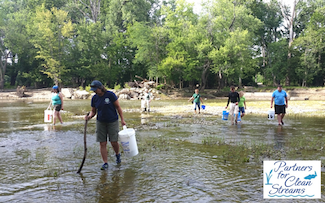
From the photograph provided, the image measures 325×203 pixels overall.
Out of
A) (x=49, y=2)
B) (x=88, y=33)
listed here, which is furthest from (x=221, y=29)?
(x=49, y=2)

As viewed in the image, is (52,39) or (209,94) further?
(52,39)

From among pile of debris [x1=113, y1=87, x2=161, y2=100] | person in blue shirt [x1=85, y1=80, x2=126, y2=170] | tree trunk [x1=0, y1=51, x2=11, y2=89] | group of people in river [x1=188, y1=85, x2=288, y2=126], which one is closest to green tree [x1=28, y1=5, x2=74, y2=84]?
tree trunk [x1=0, y1=51, x2=11, y2=89]

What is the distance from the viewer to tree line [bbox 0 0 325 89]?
48812mm

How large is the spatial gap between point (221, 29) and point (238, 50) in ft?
19.7

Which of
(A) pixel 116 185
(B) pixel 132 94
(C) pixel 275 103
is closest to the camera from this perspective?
(A) pixel 116 185

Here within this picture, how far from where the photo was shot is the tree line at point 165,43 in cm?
4881

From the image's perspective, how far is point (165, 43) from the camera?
51.6 metres

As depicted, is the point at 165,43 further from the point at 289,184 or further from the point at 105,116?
the point at 289,184

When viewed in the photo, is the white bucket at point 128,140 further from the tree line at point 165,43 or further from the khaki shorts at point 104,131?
the tree line at point 165,43

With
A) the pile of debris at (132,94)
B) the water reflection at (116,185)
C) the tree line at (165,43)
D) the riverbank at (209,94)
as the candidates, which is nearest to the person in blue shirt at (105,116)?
the water reflection at (116,185)

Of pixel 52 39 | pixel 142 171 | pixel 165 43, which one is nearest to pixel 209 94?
pixel 165 43

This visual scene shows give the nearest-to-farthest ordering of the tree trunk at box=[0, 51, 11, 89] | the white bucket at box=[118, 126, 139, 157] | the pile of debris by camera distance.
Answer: the white bucket at box=[118, 126, 139, 157]
the pile of debris
the tree trunk at box=[0, 51, 11, 89]

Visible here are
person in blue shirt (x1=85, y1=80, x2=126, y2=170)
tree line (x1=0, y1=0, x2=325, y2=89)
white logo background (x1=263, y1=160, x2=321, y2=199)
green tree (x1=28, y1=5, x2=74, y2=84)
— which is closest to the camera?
white logo background (x1=263, y1=160, x2=321, y2=199)

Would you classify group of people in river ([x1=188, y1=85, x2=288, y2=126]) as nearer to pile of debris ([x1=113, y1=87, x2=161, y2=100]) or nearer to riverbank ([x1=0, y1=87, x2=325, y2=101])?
pile of debris ([x1=113, y1=87, x2=161, y2=100])
